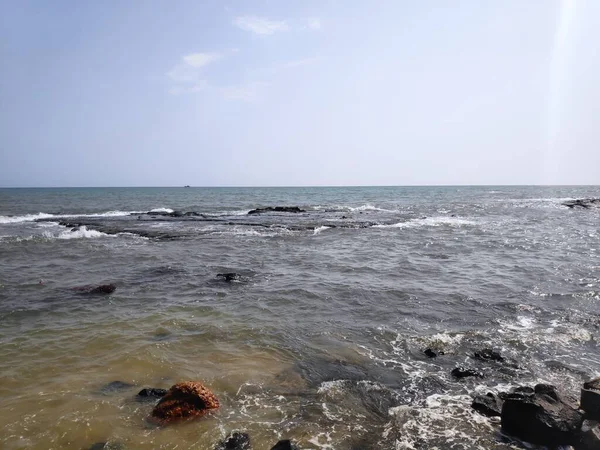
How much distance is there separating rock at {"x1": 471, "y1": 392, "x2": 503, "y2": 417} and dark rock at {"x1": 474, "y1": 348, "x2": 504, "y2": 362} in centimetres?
166

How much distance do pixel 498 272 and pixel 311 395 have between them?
12138 millimetres

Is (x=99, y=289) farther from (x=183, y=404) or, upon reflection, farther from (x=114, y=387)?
(x=183, y=404)

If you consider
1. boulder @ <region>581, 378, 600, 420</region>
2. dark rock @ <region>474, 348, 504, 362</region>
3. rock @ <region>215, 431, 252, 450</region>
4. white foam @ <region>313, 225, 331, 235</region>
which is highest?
white foam @ <region>313, 225, 331, 235</region>

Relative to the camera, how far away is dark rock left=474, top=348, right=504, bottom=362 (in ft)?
26.2

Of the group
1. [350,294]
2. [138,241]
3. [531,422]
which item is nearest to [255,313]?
[350,294]

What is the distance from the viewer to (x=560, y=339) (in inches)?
354

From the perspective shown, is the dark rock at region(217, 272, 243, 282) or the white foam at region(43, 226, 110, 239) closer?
the dark rock at region(217, 272, 243, 282)

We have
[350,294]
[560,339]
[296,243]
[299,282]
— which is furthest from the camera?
[296,243]

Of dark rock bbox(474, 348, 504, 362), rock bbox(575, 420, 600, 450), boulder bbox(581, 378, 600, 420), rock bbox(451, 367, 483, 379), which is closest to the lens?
rock bbox(575, 420, 600, 450)

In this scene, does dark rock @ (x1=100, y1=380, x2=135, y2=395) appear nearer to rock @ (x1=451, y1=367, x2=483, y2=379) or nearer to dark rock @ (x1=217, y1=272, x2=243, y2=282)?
rock @ (x1=451, y1=367, x2=483, y2=379)

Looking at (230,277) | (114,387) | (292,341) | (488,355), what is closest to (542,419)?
(488,355)

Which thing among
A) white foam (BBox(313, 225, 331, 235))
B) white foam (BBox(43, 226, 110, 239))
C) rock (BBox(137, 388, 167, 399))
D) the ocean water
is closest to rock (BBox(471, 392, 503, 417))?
the ocean water

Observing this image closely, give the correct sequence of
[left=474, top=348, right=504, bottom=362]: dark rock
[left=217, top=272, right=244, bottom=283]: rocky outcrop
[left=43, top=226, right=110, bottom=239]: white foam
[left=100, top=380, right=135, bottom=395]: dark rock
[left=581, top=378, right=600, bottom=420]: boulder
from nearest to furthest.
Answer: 1. [left=581, top=378, right=600, bottom=420]: boulder
2. [left=100, top=380, right=135, bottom=395]: dark rock
3. [left=474, top=348, right=504, bottom=362]: dark rock
4. [left=217, top=272, right=244, bottom=283]: rocky outcrop
5. [left=43, top=226, right=110, bottom=239]: white foam

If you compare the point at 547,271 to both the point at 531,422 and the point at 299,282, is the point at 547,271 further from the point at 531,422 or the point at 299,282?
the point at 531,422
